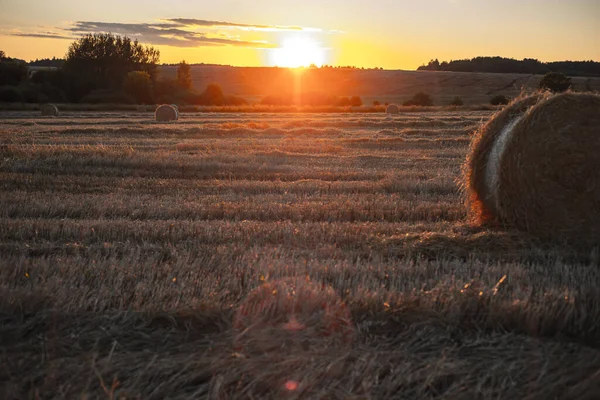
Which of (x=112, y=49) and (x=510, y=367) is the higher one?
(x=112, y=49)

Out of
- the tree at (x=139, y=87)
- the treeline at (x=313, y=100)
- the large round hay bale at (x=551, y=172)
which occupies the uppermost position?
the tree at (x=139, y=87)

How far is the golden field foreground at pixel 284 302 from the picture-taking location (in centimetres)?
303

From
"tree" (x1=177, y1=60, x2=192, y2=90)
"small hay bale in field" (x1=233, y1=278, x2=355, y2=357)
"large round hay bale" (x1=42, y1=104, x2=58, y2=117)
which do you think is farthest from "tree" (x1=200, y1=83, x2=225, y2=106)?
"small hay bale in field" (x1=233, y1=278, x2=355, y2=357)

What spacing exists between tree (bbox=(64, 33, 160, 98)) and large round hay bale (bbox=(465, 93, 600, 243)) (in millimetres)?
51377

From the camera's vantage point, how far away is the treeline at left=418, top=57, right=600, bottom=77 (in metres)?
87.7

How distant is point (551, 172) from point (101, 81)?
179 feet

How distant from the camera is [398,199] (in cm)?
924

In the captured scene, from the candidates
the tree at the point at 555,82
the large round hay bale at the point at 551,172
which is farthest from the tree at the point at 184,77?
the large round hay bale at the point at 551,172

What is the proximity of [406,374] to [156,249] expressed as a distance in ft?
11.9

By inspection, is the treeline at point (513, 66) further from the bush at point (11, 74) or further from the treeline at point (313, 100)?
the bush at point (11, 74)

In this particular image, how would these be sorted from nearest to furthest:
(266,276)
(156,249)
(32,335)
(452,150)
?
(32,335)
(266,276)
(156,249)
(452,150)

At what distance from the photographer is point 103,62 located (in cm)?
5841

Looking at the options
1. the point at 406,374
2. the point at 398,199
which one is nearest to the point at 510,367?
the point at 406,374

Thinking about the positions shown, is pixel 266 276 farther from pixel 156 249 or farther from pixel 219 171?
pixel 219 171
